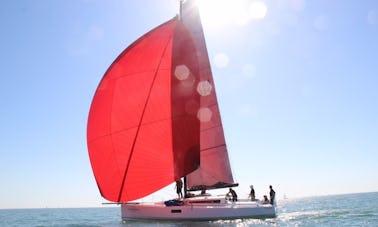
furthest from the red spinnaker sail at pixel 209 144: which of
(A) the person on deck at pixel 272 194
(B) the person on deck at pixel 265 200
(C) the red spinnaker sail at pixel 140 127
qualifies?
(C) the red spinnaker sail at pixel 140 127

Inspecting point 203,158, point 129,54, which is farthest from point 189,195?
point 129,54

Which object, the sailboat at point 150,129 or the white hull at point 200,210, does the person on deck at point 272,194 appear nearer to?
the white hull at point 200,210

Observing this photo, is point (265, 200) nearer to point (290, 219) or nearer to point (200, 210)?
point (290, 219)

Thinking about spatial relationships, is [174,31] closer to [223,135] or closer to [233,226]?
[223,135]

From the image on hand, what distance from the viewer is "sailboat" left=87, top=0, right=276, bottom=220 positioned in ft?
76.6

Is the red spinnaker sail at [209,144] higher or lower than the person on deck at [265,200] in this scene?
higher

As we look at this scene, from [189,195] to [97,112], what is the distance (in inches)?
289

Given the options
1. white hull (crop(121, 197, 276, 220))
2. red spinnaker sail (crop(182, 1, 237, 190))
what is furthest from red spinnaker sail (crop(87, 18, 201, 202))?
red spinnaker sail (crop(182, 1, 237, 190))

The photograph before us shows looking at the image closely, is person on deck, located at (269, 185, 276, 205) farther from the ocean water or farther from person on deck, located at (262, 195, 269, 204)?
the ocean water

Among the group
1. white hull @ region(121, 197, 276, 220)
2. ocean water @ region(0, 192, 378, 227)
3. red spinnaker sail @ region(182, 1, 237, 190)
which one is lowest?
ocean water @ region(0, 192, 378, 227)

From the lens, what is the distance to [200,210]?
2334 centimetres

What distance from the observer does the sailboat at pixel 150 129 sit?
76.6ft

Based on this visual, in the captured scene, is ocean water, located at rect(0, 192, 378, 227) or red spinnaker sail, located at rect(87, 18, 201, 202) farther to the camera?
ocean water, located at rect(0, 192, 378, 227)

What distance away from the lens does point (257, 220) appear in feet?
83.8
